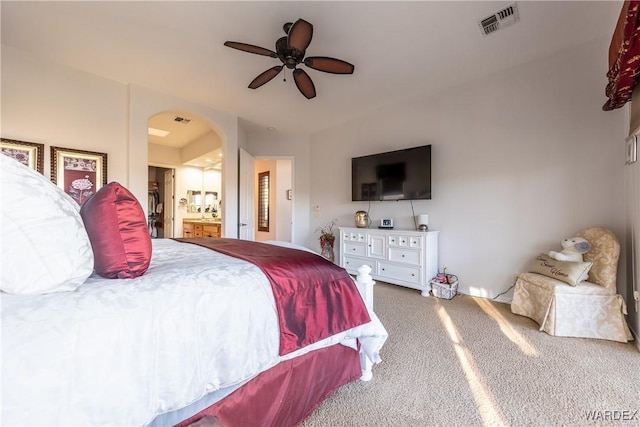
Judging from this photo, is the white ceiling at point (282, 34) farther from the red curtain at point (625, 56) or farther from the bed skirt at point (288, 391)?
the bed skirt at point (288, 391)

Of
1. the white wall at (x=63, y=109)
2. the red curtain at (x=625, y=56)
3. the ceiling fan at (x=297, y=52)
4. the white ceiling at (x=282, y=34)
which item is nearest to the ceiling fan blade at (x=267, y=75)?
the ceiling fan at (x=297, y=52)

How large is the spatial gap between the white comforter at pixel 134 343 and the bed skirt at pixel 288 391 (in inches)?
4.3

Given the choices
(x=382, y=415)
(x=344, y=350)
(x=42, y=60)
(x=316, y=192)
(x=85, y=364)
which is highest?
(x=42, y=60)

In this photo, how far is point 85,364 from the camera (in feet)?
2.36

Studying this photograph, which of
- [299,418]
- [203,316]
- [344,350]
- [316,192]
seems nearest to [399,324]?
[344,350]

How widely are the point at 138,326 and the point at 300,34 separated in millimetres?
1980

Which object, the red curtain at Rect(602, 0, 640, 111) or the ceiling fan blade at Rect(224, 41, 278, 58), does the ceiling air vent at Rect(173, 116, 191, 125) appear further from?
the red curtain at Rect(602, 0, 640, 111)

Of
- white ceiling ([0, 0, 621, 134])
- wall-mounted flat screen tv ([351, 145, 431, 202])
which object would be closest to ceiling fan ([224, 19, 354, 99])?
white ceiling ([0, 0, 621, 134])

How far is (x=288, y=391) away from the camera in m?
1.22

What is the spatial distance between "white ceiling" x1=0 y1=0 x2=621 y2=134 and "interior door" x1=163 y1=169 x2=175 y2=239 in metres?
3.26

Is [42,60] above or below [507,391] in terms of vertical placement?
above

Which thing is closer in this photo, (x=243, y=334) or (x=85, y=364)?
(x=85, y=364)

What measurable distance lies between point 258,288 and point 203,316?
0.24 meters

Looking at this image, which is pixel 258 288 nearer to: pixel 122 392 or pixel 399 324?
pixel 122 392
